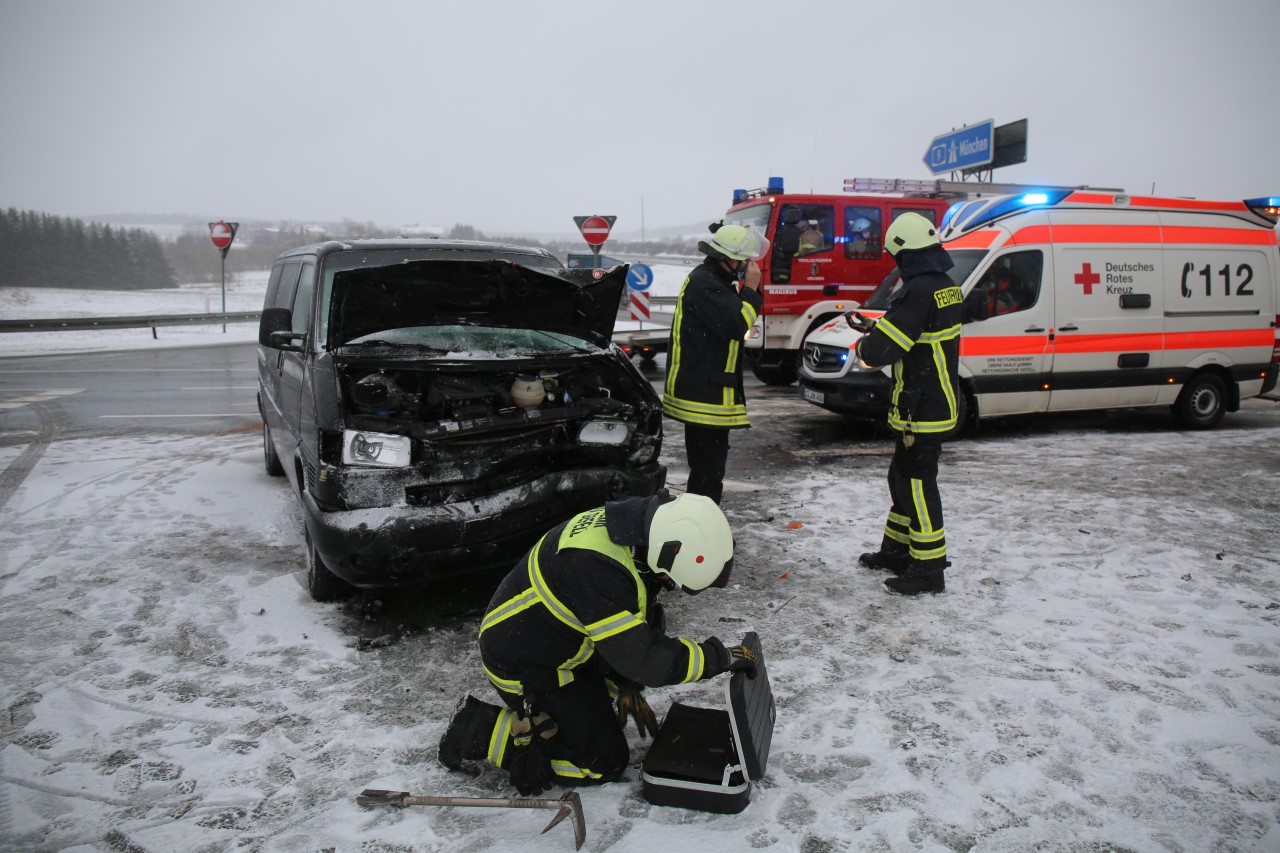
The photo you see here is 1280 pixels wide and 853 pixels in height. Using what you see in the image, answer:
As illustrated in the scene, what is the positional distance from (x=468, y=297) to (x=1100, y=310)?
623 centimetres

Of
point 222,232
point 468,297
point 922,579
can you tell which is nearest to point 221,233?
point 222,232

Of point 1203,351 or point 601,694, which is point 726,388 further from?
point 1203,351

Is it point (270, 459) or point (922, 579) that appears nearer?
point (922, 579)

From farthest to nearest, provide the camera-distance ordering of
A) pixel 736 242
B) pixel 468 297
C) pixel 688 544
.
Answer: pixel 468 297 < pixel 736 242 < pixel 688 544

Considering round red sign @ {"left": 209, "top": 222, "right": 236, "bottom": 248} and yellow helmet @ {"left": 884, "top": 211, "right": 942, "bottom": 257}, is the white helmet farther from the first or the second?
round red sign @ {"left": 209, "top": 222, "right": 236, "bottom": 248}

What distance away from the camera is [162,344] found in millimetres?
17984

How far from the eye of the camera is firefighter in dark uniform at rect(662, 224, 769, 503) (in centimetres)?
439

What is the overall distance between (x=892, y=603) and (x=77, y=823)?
11.6 ft

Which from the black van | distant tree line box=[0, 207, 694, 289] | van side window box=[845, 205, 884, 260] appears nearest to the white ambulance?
van side window box=[845, 205, 884, 260]

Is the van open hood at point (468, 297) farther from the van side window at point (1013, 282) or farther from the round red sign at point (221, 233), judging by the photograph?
the round red sign at point (221, 233)

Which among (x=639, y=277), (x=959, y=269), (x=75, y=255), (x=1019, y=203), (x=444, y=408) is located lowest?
(x=444, y=408)

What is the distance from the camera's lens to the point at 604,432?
4.20 m

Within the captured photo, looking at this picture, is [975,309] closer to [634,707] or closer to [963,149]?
[634,707]

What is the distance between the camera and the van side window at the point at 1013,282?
7.28 metres
